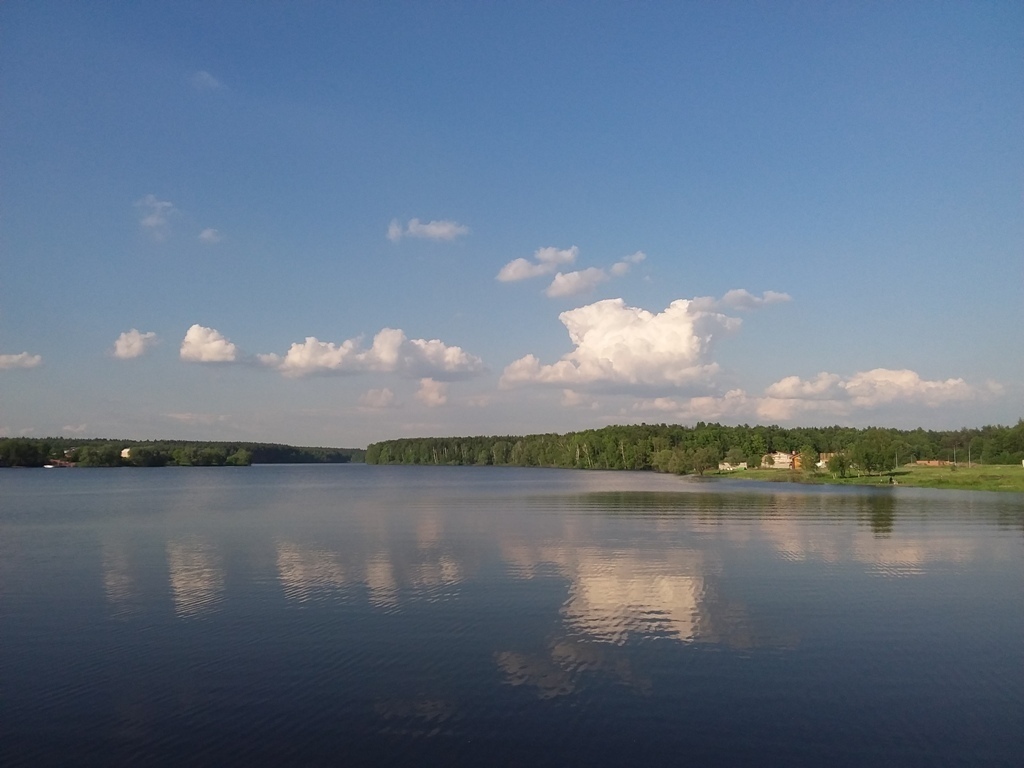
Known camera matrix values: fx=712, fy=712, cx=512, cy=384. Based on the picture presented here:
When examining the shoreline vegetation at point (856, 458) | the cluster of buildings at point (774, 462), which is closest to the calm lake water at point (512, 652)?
the shoreline vegetation at point (856, 458)

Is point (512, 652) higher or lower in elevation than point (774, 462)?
higher

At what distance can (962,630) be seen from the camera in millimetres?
21516

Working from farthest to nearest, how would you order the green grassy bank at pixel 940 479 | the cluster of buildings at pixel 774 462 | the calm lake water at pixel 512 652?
the cluster of buildings at pixel 774 462, the green grassy bank at pixel 940 479, the calm lake water at pixel 512 652

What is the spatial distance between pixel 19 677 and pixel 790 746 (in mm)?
17282

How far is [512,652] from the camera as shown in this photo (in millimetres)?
18641

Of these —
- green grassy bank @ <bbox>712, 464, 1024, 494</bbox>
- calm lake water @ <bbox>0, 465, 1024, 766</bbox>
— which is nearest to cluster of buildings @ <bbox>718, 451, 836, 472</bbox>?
green grassy bank @ <bbox>712, 464, 1024, 494</bbox>

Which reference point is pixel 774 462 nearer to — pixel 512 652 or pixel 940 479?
pixel 940 479

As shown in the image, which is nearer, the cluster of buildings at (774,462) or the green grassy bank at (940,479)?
the green grassy bank at (940,479)

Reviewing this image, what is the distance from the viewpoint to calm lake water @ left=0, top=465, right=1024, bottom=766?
1346cm

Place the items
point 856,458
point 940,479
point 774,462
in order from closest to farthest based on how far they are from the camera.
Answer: point 940,479, point 856,458, point 774,462

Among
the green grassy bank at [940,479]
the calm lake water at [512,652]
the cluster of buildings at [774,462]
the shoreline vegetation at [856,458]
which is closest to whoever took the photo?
the calm lake water at [512,652]

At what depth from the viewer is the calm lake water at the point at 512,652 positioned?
1346 centimetres

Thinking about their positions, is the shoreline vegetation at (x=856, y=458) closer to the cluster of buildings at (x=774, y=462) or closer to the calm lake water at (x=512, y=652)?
the cluster of buildings at (x=774, y=462)

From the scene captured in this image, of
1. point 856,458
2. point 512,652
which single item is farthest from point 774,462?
point 512,652
